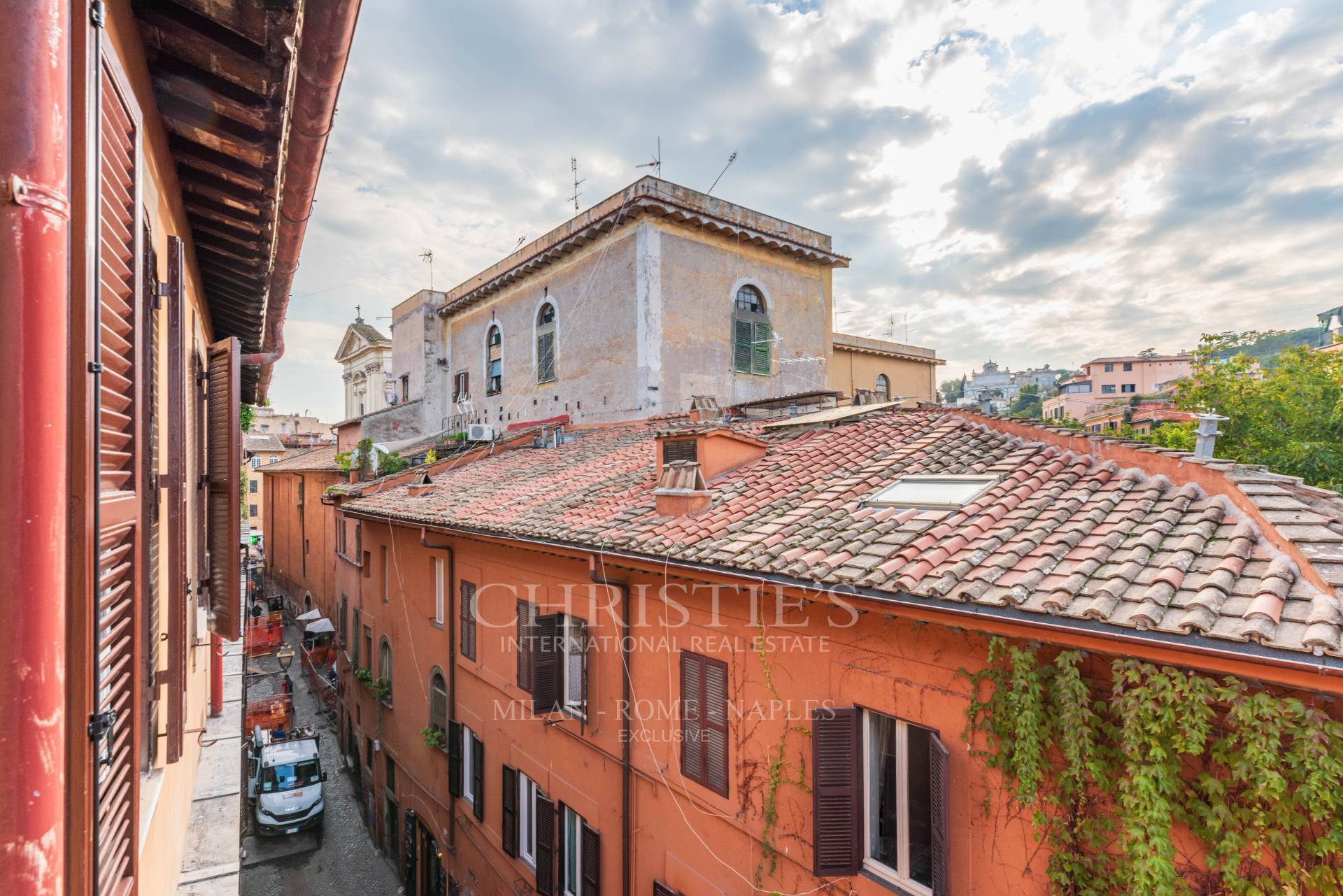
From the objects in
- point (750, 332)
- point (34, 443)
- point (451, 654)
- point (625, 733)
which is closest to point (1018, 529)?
point (625, 733)

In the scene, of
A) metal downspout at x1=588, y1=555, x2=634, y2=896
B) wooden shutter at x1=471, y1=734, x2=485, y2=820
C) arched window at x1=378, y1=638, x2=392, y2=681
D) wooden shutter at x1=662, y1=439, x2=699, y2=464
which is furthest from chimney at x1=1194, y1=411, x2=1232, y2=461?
arched window at x1=378, y1=638, x2=392, y2=681

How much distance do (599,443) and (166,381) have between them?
9584 mm

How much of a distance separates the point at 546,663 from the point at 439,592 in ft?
15.2

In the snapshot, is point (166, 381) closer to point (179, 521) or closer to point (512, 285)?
point (179, 521)

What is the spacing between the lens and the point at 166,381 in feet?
11.2

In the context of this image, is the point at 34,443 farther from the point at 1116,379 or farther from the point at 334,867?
the point at 1116,379

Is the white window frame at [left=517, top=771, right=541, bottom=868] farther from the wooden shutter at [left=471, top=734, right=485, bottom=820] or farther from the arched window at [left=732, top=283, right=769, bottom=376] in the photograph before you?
the arched window at [left=732, top=283, right=769, bottom=376]

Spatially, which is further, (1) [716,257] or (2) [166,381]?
(1) [716,257]

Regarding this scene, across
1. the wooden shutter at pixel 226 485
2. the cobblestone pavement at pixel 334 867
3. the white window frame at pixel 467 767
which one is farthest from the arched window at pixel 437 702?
the wooden shutter at pixel 226 485

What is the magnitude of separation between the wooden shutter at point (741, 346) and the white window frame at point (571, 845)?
34.3ft

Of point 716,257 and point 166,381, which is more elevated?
point 716,257

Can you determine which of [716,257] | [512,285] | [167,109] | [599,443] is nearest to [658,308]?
[716,257]

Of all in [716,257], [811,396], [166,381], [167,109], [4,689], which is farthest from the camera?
[716,257]

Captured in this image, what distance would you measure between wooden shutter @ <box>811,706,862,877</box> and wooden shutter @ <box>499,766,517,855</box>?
565 cm
